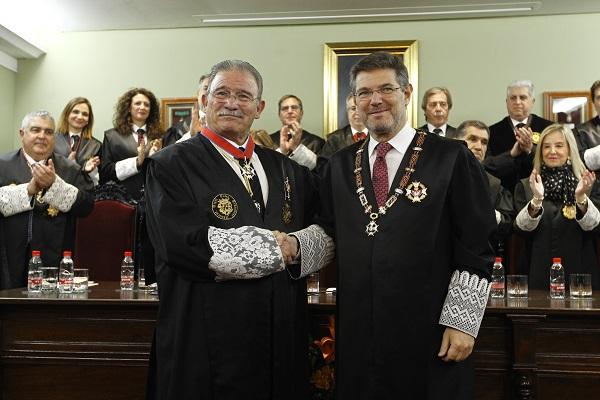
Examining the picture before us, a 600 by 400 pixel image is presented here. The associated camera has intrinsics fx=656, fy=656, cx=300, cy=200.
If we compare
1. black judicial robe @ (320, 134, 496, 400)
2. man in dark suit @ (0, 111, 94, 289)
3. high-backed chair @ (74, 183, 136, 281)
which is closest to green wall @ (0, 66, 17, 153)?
man in dark suit @ (0, 111, 94, 289)

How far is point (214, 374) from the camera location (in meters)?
2.37

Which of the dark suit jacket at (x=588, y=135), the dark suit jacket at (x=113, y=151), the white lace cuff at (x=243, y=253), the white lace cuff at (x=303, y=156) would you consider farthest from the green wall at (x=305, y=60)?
the white lace cuff at (x=243, y=253)

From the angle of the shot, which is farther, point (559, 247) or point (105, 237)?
point (105, 237)

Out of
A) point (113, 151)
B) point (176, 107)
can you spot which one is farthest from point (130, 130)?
point (176, 107)

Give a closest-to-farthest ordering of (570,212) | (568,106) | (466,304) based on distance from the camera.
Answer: (466,304), (570,212), (568,106)

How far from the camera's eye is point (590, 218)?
4570 millimetres

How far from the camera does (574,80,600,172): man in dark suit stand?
551cm

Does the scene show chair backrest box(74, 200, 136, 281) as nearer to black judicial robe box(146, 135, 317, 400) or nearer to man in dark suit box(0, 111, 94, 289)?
man in dark suit box(0, 111, 94, 289)

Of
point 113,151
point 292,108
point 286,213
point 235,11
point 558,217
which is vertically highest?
point 235,11

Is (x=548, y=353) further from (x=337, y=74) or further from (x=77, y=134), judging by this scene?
(x=337, y=74)

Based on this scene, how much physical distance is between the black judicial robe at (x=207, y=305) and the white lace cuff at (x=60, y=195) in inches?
98.0

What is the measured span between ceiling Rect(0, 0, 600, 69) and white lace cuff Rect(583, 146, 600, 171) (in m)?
2.75

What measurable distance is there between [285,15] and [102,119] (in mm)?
2805

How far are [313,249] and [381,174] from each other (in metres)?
0.38
